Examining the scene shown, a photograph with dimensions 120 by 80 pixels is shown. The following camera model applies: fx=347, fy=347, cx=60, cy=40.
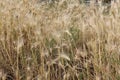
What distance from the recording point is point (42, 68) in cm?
265

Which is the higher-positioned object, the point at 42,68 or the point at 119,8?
the point at 119,8

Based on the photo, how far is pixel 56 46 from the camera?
8.68 ft

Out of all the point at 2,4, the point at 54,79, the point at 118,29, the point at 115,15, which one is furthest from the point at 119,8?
the point at 2,4

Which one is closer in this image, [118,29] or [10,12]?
[118,29]

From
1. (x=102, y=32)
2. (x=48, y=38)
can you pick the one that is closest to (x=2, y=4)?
(x=48, y=38)

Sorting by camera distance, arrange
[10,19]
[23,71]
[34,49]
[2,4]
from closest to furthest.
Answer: [23,71] < [34,49] < [10,19] < [2,4]

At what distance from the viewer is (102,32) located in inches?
114

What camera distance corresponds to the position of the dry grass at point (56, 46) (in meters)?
2.62

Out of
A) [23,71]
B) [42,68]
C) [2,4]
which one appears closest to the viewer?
[42,68]

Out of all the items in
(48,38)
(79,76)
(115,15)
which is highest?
(115,15)

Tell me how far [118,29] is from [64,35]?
0.58m

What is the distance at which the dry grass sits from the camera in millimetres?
2619

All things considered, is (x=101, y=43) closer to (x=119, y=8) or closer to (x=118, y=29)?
(x=118, y=29)

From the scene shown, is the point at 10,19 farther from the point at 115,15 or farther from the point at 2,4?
the point at 115,15
